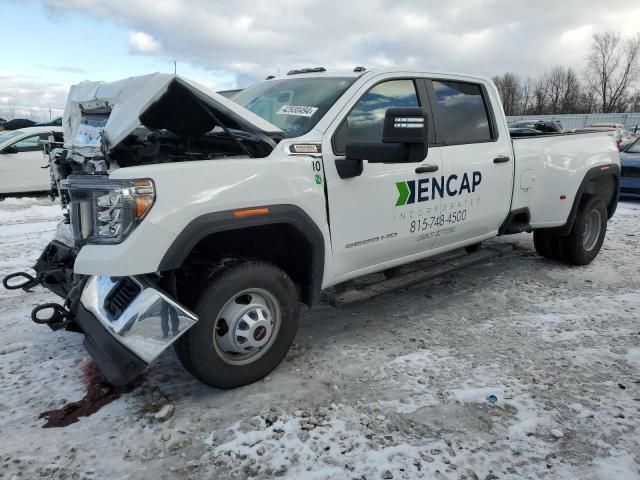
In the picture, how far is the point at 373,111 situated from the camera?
3572mm

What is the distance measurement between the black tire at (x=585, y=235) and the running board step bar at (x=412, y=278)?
101 cm

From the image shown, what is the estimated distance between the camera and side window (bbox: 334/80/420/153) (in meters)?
3.34

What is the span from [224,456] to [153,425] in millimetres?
504

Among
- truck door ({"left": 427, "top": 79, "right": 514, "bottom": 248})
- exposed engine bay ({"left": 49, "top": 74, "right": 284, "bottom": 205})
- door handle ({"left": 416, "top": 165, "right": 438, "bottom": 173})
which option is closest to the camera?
exposed engine bay ({"left": 49, "top": 74, "right": 284, "bottom": 205})

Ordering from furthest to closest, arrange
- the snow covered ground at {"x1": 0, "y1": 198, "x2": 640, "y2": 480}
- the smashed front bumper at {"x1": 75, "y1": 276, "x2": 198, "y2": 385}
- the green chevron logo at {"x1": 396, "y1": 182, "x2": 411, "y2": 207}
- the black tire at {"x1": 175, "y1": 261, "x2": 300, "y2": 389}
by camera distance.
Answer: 1. the green chevron logo at {"x1": 396, "y1": 182, "x2": 411, "y2": 207}
2. the black tire at {"x1": 175, "y1": 261, "x2": 300, "y2": 389}
3. the smashed front bumper at {"x1": 75, "y1": 276, "x2": 198, "y2": 385}
4. the snow covered ground at {"x1": 0, "y1": 198, "x2": 640, "y2": 480}

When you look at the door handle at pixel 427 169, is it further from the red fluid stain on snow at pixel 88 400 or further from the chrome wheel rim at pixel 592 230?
the chrome wheel rim at pixel 592 230

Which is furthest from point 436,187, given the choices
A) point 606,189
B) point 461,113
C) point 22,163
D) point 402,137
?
point 22,163

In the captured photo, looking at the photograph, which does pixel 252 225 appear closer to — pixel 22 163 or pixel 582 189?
pixel 582 189

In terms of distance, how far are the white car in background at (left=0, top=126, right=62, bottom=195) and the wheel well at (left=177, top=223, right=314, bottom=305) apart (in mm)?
8964

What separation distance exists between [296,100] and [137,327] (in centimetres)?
202

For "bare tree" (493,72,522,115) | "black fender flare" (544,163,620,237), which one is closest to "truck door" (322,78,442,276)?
"black fender flare" (544,163,620,237)

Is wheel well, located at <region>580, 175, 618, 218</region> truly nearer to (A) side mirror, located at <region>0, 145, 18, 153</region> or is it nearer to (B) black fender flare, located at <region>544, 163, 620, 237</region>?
(B) black fender flare, located at <region>544, 163, 620, 237</region>

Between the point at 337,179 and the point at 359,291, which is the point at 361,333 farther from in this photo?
the point at 337,179

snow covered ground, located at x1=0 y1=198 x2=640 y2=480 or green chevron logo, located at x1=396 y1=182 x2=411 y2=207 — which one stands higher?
green chevron logo, located at x1=396 y1=182 x2=411 y2=207
